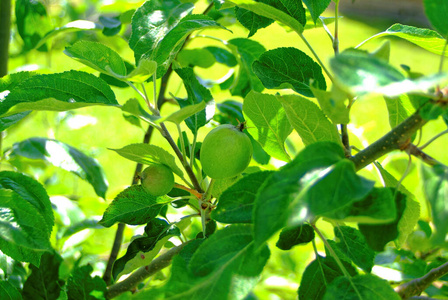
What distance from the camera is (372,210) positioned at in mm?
463

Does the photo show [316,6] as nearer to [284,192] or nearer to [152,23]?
[152,23]

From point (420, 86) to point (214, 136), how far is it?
0.35 metres

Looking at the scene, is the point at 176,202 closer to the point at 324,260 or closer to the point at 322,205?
the point at 324,260

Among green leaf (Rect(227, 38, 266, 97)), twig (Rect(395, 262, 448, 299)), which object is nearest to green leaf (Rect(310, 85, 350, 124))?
twig (Rect(395, 262, 448, 299))

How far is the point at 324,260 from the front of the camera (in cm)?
64

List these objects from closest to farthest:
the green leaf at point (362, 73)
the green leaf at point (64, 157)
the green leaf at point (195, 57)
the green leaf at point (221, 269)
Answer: the green leaf at point (362, 73), the green leaf at point (221, 269), the green leaf at point (64, 157), the green leaf at point (195, 57)

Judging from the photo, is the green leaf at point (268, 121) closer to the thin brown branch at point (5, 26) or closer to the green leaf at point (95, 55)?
the green leaf at point (95, 55)

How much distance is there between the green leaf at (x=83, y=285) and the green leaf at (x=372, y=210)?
0.45m

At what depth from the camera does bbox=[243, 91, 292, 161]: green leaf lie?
2.28ft

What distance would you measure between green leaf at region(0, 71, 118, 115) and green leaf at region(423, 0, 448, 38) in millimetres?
418

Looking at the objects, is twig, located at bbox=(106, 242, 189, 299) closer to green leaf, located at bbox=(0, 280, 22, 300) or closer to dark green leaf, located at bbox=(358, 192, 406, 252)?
green leaf, located at bbox=(0, 280, 22, 300)

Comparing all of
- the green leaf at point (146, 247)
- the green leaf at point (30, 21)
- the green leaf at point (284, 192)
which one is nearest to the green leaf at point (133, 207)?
the green leaf at point (146, 247)

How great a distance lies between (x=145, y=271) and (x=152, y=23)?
1.30 ft

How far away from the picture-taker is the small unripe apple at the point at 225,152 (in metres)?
0.65
